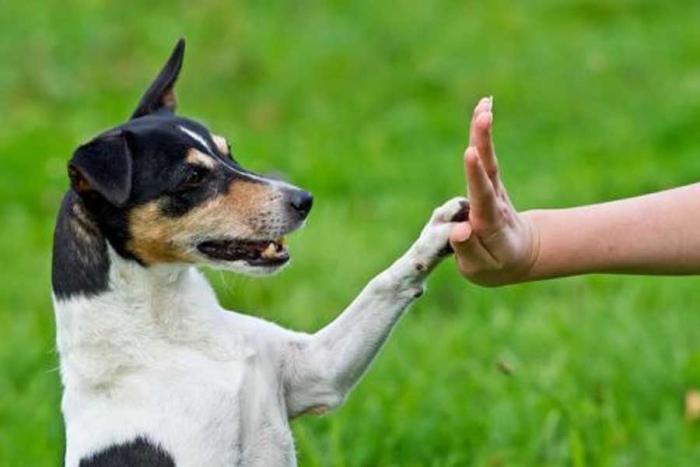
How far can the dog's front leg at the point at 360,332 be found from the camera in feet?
12.1

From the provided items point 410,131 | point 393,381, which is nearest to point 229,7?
point 410,131

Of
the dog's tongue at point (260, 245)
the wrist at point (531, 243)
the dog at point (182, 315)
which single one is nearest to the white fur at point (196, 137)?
the dog at point (182, 315)

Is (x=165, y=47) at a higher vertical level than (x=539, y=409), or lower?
higher

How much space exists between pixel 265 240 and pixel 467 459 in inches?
55.0

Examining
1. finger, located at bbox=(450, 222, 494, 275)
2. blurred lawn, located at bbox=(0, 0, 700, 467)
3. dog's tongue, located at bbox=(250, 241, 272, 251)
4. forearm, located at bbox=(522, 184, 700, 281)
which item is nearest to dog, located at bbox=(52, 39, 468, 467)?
dog's tongue, located at bbox=(250, 241, 272, 251)

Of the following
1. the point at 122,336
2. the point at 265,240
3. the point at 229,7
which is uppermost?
the point at 229,7

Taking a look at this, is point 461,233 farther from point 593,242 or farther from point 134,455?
point 134,455

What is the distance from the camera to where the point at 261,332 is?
3947mm

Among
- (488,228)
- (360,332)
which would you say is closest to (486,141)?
(488,228)

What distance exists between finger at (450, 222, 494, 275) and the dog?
13 cm

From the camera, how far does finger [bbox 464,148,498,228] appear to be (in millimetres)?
3252

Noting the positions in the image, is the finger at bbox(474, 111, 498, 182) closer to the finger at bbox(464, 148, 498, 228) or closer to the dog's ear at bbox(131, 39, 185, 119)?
the finger at bbox(464, 148, 498, 228)

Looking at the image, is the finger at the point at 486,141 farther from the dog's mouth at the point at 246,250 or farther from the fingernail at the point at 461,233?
the dog's mouth at the point at 246,250

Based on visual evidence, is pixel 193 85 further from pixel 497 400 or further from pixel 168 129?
pixel 168 129
